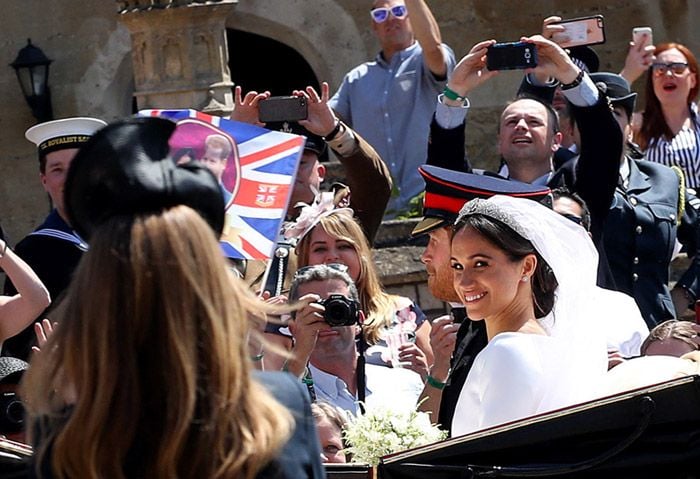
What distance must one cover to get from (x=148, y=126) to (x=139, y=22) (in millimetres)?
5610

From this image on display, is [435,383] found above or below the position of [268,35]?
above

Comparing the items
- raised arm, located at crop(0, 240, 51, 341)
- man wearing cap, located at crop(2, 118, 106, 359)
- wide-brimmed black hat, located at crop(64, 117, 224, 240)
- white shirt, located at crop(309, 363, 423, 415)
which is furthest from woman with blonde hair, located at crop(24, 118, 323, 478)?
man wearing cap, located at crop(2, 118, 106, 359)

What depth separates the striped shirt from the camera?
25.3 feet

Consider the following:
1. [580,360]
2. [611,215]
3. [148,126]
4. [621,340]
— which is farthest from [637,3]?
[148,126]

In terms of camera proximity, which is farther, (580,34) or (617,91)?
(580,34)

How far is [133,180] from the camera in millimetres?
2555

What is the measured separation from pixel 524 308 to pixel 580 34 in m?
2.90

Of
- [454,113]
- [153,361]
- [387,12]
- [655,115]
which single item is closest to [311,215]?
[454,113]

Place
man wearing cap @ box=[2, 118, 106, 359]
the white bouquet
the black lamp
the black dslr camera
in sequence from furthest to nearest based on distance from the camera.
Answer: the black lamp < man wearing cap @ box=[2, 118, 106, 359] < the black dslr camera < the white bouquet

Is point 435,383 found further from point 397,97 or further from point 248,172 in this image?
point 397,97

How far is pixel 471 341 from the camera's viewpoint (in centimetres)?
454

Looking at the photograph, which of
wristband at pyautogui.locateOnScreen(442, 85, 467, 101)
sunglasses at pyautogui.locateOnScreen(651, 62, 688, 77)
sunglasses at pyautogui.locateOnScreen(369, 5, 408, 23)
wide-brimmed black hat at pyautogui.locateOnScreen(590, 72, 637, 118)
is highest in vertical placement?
wristband at pyautogui.locateOnScreen(442, 85, 467, 101)

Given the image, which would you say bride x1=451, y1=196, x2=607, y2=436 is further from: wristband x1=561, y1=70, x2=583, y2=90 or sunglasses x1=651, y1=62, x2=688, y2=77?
sunglasses x1=651, y1=62, x2=688, y2=77

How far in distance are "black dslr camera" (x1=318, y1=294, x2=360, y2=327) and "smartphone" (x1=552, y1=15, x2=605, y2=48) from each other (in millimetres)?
2390
